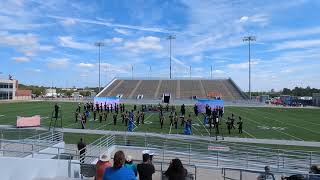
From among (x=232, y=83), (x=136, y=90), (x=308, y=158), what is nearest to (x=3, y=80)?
(x=136, y=90)

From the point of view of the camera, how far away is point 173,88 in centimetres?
9012

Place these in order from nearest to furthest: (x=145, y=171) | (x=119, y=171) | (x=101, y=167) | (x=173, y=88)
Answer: (x=119, y=171)
(x=101, y=167)
(x=145, y=171)
(x=173, y=88)

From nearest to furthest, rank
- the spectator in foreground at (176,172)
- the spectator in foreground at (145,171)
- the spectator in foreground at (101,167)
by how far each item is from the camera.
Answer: the spectator in foreground at (176,172) → the spectator in foreground at (101,167) → the spectator in foreground at (145,171)

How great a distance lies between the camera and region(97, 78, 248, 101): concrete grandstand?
83000mm

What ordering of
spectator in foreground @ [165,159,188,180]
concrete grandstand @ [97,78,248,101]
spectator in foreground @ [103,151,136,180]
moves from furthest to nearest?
concrete grandstand @ [97,78,248,101] → spectator in foreground @ [165,159,188,180] → spectator in foreground @ [103,151,136,180]

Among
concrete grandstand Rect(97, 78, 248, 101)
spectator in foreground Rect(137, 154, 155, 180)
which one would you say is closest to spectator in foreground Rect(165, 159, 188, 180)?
spectator in foreground Rect(137, 154, 155, 180)

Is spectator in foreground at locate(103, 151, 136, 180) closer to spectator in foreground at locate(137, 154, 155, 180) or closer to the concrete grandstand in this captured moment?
spectator in foreground at locate(137, 154, 155, 180)

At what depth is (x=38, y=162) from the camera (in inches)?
344

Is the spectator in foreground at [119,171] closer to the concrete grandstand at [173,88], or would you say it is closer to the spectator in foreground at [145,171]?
the spectator in foreground at [145,171]

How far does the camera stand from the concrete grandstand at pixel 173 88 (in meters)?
83.0

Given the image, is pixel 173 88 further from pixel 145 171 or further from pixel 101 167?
pixel 101 167

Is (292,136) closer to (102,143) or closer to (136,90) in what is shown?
(102,143)


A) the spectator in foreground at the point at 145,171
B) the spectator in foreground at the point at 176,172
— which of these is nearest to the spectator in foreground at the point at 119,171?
the spectator in foreground at the point at 176,172

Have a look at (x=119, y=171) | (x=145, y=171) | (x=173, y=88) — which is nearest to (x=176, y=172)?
(x=145, y=171)
